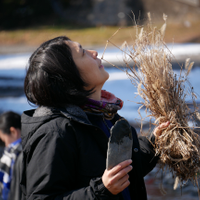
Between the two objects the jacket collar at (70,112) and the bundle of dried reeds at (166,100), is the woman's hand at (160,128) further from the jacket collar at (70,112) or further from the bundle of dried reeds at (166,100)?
the jacket collar at (70,112)

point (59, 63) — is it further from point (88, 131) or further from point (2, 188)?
point (2, 188)

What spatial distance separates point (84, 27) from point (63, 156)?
14389 mm

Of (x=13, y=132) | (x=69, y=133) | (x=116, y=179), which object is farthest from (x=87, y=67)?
(x=13, y=132)

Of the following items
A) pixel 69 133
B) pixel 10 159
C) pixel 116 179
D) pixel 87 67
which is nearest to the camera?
pixel 116 179

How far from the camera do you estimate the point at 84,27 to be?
14875 millimetres

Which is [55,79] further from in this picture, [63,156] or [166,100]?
[166,100]

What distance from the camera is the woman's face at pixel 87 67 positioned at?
4.52 feet

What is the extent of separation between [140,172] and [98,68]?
59 centimetres

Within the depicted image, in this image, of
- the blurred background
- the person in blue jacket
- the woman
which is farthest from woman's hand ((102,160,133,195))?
the blurred background

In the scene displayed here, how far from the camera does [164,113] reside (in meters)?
1.53

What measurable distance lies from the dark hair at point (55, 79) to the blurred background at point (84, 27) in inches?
109

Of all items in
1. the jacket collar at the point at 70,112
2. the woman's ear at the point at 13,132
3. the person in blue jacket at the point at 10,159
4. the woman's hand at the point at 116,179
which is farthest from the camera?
the woman's ear at the point at 13,132

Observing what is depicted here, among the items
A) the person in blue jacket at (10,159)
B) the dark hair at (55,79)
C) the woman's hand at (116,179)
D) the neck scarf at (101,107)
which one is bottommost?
the person in blue jacket at (10,159)

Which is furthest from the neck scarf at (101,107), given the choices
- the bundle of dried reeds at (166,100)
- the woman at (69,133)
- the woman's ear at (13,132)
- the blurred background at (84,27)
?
the blurred background at (84,27)
